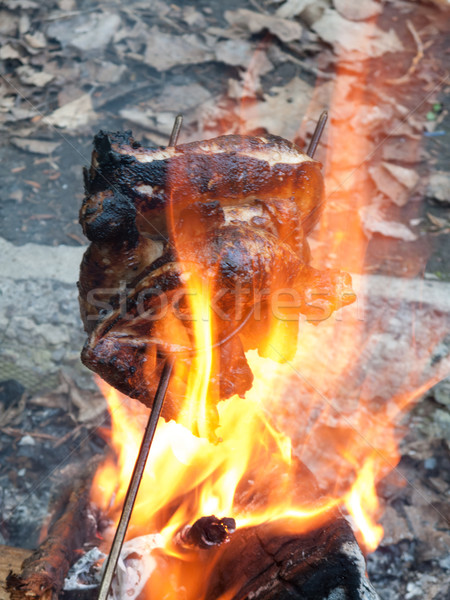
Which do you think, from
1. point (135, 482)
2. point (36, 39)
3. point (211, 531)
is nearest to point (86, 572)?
point (211, 531)

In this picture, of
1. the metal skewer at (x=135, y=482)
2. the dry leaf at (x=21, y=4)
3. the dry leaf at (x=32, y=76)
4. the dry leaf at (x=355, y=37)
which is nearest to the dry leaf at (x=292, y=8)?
the dry leaf at (x=355, y=37)

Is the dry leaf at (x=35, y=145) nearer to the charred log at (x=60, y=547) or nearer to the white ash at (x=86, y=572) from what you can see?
the charred log at (x=60, y=547)

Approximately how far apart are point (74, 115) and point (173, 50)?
1.49 m

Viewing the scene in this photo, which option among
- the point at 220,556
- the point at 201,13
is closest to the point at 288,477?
the point at 220,556

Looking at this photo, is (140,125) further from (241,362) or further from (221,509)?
(221,509)

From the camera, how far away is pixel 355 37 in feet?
18.4

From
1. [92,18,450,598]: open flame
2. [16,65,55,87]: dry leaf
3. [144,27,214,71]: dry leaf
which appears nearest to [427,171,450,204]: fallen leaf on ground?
[92,18,450,598]: open flame

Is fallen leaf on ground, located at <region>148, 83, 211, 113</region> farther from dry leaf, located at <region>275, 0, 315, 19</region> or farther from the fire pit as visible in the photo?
the fire pit

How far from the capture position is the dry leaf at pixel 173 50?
5.78 m

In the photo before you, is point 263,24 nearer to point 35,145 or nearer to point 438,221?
point 35,145

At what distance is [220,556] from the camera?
2.40 metres

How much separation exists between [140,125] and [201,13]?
200cm

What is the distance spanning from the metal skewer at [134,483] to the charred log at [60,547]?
0.79m

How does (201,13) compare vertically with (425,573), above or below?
above
